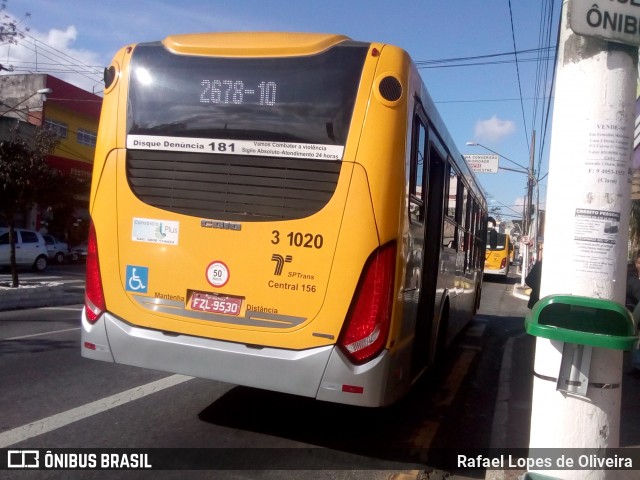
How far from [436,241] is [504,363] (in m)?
4.08

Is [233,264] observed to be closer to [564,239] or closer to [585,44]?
[564,239]

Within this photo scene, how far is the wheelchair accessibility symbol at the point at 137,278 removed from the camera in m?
5.00

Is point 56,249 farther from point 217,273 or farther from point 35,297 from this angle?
point 217,273

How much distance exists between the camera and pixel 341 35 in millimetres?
5023

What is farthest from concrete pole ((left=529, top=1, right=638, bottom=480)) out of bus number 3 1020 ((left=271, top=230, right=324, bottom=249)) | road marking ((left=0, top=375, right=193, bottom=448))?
road marking ((left=0, top=375, right=193, bottom=448))

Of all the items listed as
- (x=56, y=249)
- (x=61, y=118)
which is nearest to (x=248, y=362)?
(x=56, y=249)

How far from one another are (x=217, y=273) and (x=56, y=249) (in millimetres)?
27912

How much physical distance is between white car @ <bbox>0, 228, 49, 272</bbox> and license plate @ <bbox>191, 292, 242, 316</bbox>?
2107 centimetres

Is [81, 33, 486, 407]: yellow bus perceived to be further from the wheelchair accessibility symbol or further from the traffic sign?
the traffic sign

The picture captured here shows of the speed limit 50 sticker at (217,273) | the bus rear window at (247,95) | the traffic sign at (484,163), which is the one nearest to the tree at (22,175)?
the bus rear window at (247,95)

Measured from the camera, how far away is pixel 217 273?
4.81 m

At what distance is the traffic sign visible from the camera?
4059cm

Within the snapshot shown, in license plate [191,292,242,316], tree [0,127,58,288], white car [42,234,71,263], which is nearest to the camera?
license plate [191,292,242,316]

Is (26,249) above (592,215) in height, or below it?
below
